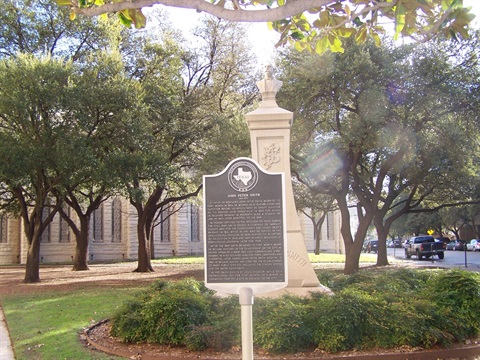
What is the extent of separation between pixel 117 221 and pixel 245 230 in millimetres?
47445

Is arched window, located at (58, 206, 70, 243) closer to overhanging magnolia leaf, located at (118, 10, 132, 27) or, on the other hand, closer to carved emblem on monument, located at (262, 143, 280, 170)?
carved emblem on monument, located at (262, 143, 280, 170)

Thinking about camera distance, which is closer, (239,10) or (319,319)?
(239,10)

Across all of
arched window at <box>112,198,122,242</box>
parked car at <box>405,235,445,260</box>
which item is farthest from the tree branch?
arched window at <box>112,198,122,242</box>

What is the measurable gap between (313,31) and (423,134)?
15.3m

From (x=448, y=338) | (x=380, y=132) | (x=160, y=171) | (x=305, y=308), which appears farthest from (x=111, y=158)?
(x=448, y=338)

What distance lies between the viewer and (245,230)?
598 centimetres

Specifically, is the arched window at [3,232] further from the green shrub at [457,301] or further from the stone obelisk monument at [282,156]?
the green shrub at [457,301]

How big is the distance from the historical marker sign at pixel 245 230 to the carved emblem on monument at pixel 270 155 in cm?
573

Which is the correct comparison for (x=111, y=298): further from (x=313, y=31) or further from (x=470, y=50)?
(x=470, y=50)

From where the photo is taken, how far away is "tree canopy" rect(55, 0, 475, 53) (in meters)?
6.20

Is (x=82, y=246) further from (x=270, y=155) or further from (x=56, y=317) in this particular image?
(x=270, y=155)

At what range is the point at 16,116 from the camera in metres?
20.3

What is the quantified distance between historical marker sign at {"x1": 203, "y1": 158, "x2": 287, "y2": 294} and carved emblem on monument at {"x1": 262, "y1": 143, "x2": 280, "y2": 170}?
5.73 metres

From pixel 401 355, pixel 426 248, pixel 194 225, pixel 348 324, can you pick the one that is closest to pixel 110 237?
pixel 194 225
